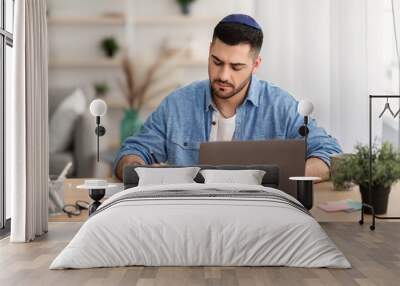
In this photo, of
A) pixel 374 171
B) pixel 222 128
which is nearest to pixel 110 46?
pixel 222 128

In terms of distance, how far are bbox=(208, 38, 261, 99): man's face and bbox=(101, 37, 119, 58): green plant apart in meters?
0.96

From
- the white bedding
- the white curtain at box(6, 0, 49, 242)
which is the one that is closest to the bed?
the white bedding

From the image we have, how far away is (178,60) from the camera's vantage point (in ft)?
23.2

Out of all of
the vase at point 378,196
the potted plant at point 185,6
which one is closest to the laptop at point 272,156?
the vase at point 378,196

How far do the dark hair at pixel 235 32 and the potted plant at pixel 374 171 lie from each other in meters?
1.44

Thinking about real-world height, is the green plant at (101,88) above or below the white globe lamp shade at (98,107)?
above

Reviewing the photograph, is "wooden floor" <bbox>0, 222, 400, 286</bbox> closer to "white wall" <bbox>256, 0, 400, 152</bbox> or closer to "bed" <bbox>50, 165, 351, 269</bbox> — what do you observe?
"bed" <bbox>50, 165, 351, 269</bbox>

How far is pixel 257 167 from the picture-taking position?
650 centimetres

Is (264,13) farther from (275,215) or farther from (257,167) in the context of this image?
(275,215)

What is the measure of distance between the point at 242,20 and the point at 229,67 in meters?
0.49

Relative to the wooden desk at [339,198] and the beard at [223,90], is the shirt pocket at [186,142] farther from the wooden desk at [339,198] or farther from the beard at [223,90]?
the wooden desk at [339,198]

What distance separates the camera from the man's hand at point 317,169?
270 inches

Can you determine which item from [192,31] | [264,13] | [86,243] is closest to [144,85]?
[192,31]

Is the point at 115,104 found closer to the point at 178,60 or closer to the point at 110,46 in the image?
the point at 110,46
